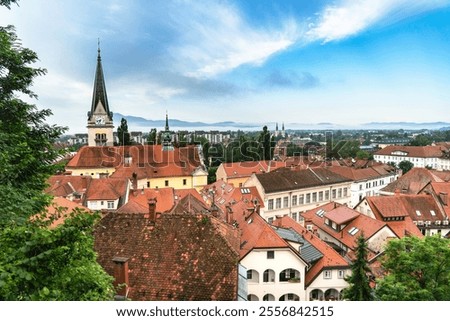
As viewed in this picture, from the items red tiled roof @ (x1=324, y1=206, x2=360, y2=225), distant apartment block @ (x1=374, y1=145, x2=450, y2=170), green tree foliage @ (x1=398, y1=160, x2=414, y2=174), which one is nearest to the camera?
red tiled roof @ (x1=324, y1=206, x2=360, y2=225)

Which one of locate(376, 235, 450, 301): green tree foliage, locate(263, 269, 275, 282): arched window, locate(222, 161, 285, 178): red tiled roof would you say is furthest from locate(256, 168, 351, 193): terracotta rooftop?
locate(376, 235, 450, 301): green tree foliage

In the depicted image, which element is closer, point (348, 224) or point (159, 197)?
point (348, 224)

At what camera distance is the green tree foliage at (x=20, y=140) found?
10.9ft

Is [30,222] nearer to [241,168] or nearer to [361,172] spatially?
[241,168]

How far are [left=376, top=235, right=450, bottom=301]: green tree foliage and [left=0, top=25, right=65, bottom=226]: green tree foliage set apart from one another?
528cm

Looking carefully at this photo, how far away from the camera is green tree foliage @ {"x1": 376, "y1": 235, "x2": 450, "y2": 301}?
210 inches

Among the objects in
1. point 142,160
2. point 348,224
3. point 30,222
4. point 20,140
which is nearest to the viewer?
point 30,222

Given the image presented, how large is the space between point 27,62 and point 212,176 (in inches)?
975

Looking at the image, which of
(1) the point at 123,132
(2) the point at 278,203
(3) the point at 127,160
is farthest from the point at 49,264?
(3) the point at 127,160

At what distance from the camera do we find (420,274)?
596 cm

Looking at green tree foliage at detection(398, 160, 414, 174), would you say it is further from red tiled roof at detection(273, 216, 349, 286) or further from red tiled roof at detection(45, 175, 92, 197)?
red tiled roof at detection(45, 175, 92, 197)

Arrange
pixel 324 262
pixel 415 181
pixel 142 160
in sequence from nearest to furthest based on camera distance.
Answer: pixel 324 262 < pixel 415 181 < pixel 142 160

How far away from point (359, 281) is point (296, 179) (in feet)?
46.6

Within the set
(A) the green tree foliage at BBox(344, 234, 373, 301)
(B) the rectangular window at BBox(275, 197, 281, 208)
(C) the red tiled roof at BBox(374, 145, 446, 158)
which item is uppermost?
(C) the red tiled roof at BBox(374, 145, 446, 158)
